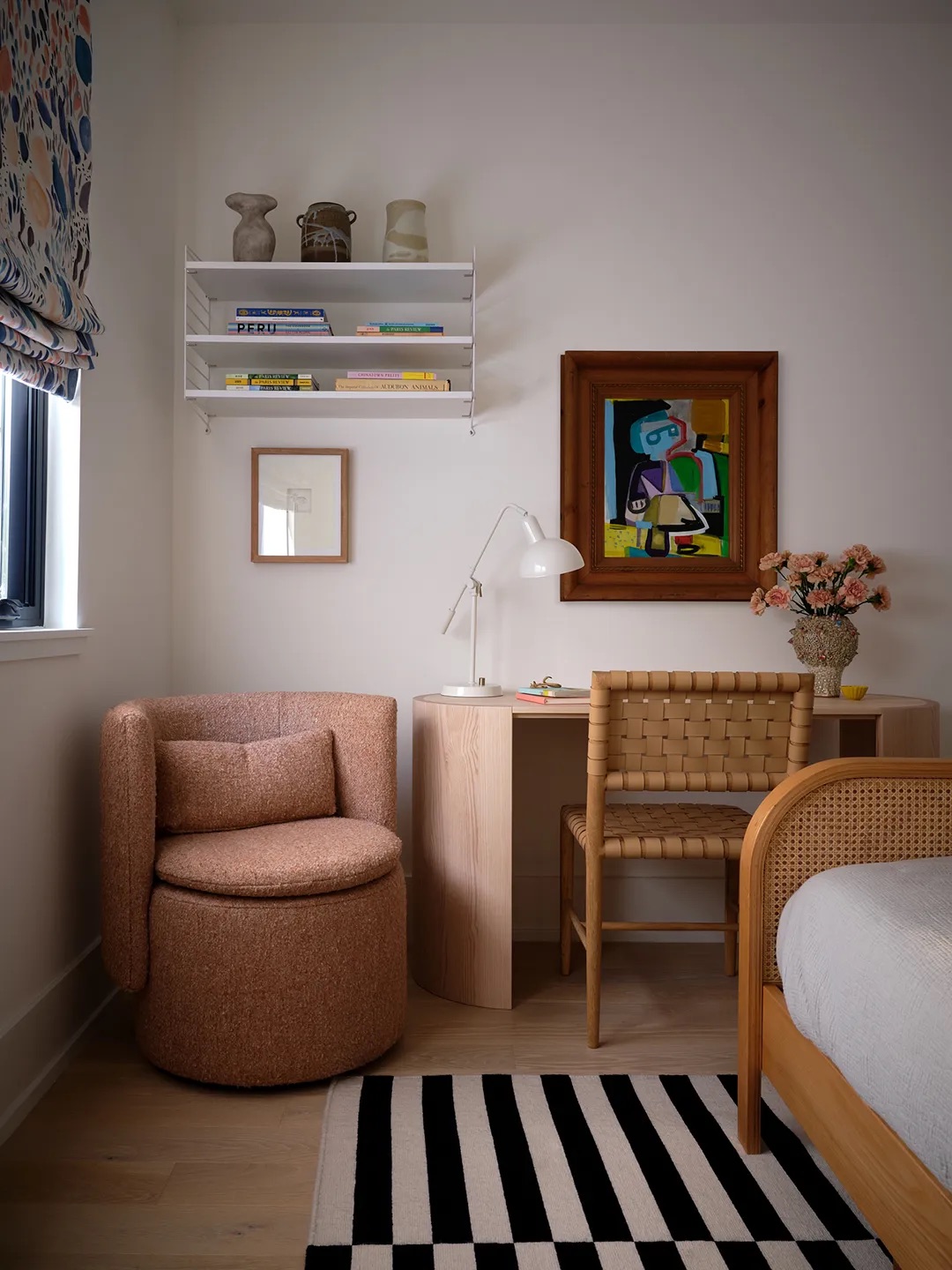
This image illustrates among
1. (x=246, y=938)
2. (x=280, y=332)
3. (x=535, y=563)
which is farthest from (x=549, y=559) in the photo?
(x=246, y=938)

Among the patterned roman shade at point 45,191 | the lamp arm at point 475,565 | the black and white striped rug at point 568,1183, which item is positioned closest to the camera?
the black and white striped rug at point 568,1183

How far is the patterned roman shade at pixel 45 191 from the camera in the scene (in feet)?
5.38

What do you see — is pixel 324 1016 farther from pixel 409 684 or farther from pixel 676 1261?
pixel 409 684

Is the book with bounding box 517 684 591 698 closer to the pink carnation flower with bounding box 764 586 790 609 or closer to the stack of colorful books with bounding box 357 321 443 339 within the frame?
the pink carnation flower with bounding box 764 586 790 609

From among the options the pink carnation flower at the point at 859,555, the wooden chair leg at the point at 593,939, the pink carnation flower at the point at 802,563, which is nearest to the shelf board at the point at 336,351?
the pink carnation flower at the point at 802,563

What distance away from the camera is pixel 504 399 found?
9.38ft

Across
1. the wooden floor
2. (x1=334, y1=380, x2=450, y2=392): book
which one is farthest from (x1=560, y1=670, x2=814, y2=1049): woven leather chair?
(x1=334, y1=380, x2=450, y2=392): book

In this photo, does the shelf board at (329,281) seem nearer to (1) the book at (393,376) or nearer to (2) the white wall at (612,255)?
(2) the white wall at (612,255)

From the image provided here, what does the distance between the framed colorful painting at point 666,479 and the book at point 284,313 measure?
0.82m

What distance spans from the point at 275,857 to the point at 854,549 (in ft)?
6.05

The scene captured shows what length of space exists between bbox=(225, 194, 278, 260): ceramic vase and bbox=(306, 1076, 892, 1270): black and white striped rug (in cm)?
225

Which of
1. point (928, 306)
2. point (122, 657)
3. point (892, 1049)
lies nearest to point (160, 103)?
point (122, 657)

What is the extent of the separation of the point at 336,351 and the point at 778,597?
58.9 inches

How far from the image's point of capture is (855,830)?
1.54 metres
